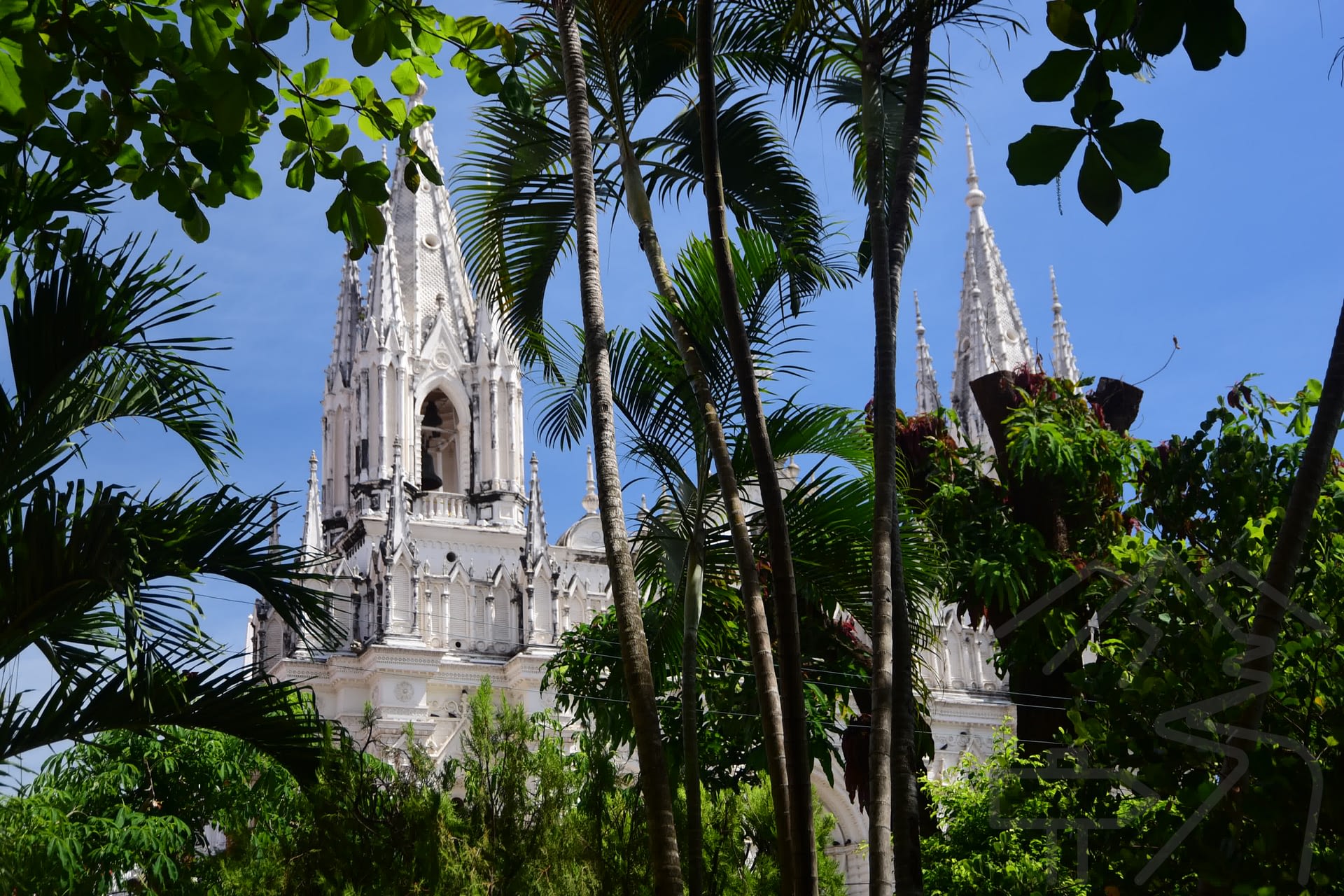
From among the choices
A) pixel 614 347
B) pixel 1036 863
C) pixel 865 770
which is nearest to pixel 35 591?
pixel 614 347

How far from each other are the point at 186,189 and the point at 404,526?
21517 millimetres

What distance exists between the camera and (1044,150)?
100.0 inches

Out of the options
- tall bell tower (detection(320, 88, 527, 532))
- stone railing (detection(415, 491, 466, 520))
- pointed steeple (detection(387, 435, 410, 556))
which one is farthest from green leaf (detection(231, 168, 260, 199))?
stone railing (detection(415, 491, 466, 520))

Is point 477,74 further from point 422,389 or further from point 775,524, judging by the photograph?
point 422,389

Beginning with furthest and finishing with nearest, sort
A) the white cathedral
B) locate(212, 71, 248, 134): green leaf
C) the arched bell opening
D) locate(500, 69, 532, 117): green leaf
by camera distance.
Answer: the arched bell opening
the white cathedral
locate(500, 69, 532, 117): green leaf
locate(212, 71, 248, 134): green leaf

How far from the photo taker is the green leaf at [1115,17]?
8.66 ft

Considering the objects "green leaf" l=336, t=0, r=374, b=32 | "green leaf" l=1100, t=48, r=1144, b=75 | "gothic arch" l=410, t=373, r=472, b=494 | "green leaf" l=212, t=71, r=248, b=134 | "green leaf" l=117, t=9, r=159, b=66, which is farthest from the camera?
"gothic arch" l=410, t=373, r=472, b=494

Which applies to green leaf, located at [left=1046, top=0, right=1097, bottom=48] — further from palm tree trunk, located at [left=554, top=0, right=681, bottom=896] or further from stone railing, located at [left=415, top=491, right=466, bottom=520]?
stone railing, located at [left=415, top=491, right=466, bottom=520]

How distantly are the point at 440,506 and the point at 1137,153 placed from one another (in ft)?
85.3

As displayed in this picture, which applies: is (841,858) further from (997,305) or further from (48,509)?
(48,509)

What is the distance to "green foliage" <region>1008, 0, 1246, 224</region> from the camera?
2.53 metres

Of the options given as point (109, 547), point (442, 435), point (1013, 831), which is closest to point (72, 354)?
point (109, 547)

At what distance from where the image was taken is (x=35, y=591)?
539cm

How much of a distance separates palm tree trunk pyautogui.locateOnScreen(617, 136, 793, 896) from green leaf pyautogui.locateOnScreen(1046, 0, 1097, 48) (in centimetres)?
419
